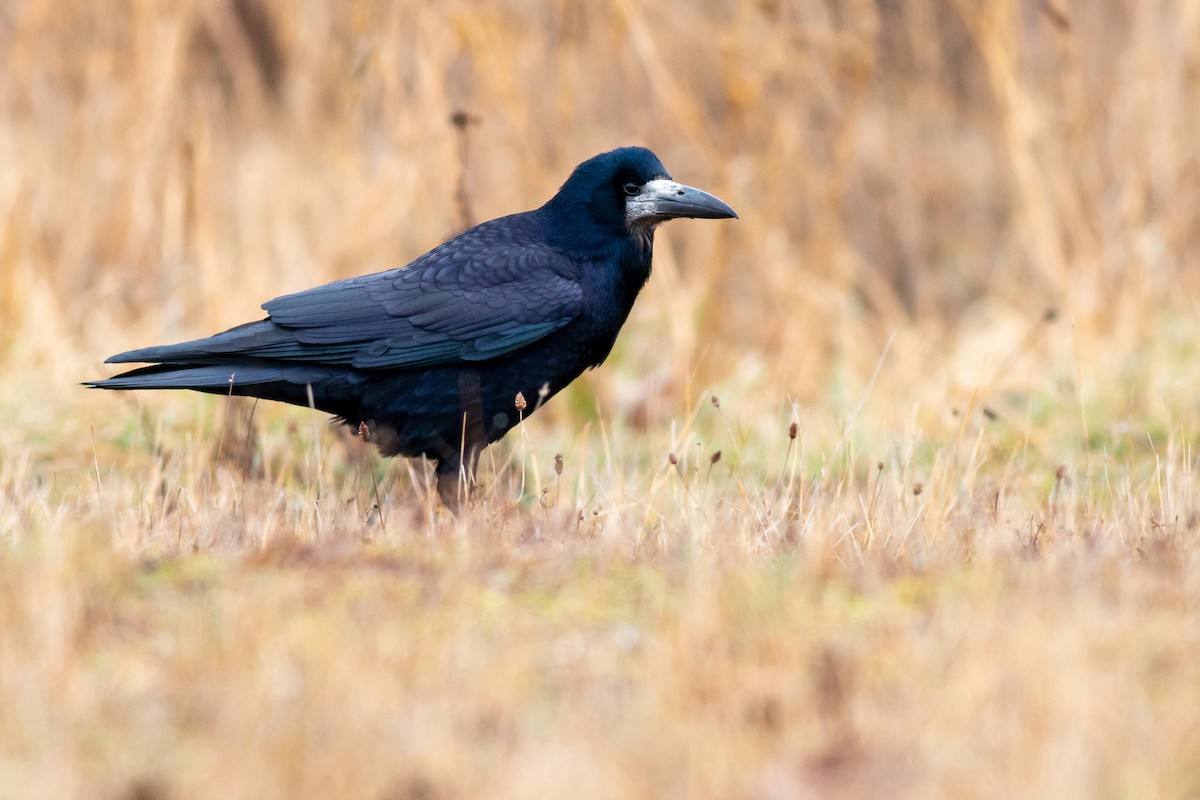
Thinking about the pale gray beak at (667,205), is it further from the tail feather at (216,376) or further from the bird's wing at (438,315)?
the tail feather at (216,376)

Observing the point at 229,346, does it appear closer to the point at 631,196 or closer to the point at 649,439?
the point at 631,196

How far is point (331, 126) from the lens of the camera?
826cm

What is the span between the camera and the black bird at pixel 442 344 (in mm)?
4559

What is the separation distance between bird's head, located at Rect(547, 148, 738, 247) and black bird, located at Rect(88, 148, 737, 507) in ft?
0.19

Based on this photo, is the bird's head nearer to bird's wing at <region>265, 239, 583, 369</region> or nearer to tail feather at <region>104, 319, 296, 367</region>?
bird's wing at <region>265, 239, 583, 369</region>

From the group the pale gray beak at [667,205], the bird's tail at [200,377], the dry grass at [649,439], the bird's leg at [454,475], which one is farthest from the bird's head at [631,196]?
the bird's tail at [200,377]

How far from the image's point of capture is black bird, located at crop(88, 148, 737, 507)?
456 cm

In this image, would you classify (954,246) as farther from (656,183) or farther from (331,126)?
(656,183)

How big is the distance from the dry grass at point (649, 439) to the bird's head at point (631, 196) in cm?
81

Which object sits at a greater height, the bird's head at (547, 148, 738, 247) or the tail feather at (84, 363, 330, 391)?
the bird's head at (547, 148, 738, 247)

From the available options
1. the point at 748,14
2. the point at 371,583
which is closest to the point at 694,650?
the point at 371,583

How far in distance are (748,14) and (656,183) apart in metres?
2.13

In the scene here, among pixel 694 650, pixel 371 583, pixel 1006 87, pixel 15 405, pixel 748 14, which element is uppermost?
pixel 748 14

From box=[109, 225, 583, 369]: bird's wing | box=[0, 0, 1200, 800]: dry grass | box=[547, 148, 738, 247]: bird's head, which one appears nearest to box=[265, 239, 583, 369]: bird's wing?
box=[109, 225, 583, 369]: bird's wing
